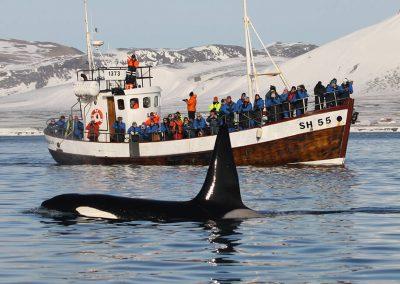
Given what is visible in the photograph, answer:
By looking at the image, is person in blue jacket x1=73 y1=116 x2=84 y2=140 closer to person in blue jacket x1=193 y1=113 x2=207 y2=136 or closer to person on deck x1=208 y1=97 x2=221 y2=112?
person in blue jacket x1=193 y1=113 x2=207 y2=136

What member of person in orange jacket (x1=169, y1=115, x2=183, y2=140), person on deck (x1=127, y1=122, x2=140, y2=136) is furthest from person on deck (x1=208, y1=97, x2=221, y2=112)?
person on deck (x1=127, y1=122, x2=140, y2=136)

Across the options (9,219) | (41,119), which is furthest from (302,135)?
(41,119)

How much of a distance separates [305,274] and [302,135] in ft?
110

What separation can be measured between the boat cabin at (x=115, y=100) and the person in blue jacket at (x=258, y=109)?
26.4 ft

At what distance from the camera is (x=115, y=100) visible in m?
58.2

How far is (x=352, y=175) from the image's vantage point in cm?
4625

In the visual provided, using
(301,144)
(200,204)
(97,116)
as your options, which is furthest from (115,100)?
(200,204)

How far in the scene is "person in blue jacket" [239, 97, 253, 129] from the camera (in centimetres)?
5225

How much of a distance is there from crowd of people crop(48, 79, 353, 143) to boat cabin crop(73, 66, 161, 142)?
2.46 ft

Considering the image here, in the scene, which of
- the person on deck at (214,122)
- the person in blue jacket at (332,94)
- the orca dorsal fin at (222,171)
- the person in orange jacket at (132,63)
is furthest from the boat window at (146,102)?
the orca dorsal fin at (222,171)

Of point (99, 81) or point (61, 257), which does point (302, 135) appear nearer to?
point (99, 81)

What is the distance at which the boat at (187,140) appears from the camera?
171 ft

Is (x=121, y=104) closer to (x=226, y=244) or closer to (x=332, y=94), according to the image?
(x=332, y=94)

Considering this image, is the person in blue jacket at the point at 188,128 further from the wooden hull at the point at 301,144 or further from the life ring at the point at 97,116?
the life ring at the point at 97,116
